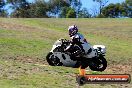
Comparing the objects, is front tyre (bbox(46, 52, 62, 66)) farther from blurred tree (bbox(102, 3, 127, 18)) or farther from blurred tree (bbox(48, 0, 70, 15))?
blurred tree (bbox(48, 0, 70, 15))

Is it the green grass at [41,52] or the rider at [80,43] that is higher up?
the rider at [80,43]

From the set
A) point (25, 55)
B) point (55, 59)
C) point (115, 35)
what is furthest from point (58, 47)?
point (115, 35)

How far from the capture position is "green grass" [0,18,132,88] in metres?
11.9

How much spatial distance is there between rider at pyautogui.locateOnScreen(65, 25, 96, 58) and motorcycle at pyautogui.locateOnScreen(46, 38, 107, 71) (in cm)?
12

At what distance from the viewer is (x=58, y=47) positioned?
15.6 m

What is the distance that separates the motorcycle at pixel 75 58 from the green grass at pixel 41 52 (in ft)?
2.67

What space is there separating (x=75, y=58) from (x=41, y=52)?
5.72 m

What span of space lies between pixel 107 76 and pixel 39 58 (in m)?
12.5

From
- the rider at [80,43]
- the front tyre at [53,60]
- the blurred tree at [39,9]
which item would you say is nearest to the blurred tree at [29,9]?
the blurred tree at [39,9]

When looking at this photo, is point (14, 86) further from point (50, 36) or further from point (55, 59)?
point (50, 36)

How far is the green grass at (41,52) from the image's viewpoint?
1193 cm

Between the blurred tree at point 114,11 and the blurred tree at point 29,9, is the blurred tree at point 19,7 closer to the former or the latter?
the blurred tree at point 29,9

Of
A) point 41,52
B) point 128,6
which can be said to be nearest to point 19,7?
point 128,6

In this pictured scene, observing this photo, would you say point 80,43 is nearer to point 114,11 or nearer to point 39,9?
point 114,11
